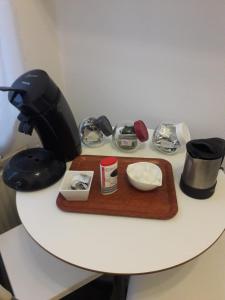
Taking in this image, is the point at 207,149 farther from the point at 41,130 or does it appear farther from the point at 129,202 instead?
the point at 41,130

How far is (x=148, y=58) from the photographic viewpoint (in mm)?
1277

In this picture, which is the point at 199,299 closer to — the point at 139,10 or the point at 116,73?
the point at 116,73

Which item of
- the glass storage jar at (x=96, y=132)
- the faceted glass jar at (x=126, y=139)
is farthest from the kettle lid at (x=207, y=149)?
the glass storage jar at (x=96, y=132)

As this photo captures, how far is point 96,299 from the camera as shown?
143 cm

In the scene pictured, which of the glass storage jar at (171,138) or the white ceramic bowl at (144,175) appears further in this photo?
the glass storage jar at (171,138)

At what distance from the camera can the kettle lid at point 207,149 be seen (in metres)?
0.83

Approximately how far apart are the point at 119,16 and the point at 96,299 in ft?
4.68

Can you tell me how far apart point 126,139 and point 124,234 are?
0.44 m

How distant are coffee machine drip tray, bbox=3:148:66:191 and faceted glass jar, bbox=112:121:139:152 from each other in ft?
0.81

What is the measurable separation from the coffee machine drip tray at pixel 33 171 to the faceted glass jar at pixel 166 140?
1.31ft

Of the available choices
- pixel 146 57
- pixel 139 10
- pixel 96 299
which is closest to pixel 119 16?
pixel 139 10

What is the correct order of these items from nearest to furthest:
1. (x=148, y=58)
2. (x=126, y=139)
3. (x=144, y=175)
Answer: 1. (x=144, y=175)
2. (x=126, y=139)
3. (x=148, y=58)

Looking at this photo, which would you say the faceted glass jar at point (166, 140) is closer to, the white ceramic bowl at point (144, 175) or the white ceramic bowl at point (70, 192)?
the white ceramic bowl at point (144, 175)

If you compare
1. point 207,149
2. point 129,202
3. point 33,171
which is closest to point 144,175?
point 129,202
